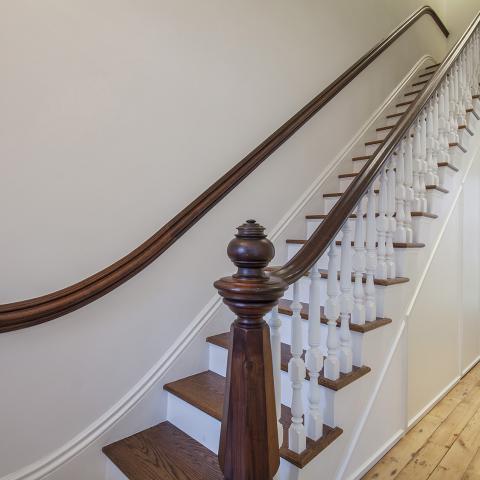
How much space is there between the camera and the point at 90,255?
4.28 feet

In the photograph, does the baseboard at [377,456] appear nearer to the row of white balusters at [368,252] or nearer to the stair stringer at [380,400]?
the stair stringer at [380,400]

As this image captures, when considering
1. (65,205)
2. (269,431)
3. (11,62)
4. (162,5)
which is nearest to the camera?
(269,431)

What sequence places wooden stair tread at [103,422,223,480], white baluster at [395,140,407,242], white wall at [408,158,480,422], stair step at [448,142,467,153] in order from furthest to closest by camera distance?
stair step at [448,142,467,153]
white wall at [408,158,480,422]
white baluster at [395,140,407,242]
wooden stair tread at [103,422,223,480]

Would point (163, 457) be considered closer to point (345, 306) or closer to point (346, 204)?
point (345, 306)

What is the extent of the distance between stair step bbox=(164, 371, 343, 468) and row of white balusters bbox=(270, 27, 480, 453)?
3 cm

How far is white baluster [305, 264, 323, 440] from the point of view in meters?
1.12

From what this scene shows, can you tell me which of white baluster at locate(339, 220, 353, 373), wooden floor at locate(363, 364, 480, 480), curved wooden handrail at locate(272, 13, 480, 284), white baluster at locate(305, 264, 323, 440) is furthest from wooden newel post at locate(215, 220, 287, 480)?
wooden floor at locate(363, 364, 480, 480)

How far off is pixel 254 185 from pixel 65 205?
3.28 ft

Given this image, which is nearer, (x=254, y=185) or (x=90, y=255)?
(x=90, y=255)

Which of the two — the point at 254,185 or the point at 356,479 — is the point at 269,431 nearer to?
the point at 356,479

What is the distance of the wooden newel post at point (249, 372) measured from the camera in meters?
0.69

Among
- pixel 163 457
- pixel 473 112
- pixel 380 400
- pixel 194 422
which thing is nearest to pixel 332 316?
pixel 380 400

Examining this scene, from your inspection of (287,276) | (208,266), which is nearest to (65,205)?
(208,266)

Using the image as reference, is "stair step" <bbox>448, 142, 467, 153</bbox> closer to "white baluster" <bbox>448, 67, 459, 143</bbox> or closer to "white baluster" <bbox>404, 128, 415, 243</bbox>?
"white baluster" <bbox>448, 67, 459, 143</bbox>
